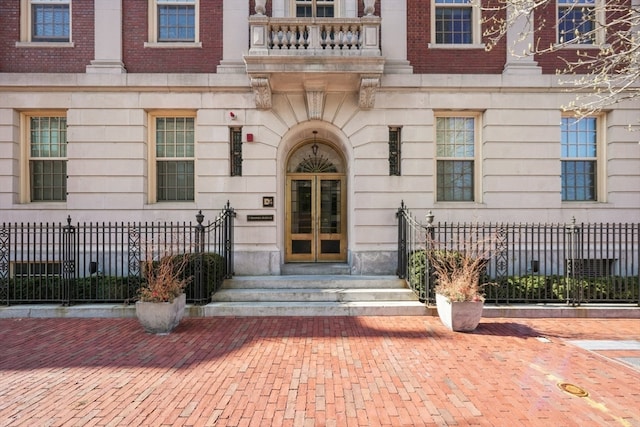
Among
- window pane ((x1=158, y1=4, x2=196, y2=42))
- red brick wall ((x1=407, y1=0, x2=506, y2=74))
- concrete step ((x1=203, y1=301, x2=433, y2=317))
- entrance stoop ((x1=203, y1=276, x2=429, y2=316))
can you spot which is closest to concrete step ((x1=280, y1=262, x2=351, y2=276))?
entrance stoop ((x1=203, y1=276, x2=429, y2=316))

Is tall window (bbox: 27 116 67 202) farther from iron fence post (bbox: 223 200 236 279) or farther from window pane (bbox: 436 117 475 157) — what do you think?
window pane (bbox: 436 117 475 157)

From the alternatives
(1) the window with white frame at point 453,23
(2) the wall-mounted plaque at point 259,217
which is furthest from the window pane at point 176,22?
(1) the window with white frame at point 453,23

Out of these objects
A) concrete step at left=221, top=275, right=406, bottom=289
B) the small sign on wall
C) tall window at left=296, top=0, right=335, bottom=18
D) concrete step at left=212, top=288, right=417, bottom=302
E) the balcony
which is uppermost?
tall window at left=296, top=0, right=335, bottom=18

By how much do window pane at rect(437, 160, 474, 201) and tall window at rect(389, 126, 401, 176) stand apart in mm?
1350

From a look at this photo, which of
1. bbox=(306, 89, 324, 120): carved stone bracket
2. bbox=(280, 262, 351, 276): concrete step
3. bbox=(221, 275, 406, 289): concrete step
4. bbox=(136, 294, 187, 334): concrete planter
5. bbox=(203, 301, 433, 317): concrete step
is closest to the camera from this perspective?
bbox=(136, 294, 187, 334): concrete planter

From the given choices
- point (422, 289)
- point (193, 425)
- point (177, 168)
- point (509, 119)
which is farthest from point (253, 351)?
point (509, 119)

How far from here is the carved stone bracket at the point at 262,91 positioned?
974cm

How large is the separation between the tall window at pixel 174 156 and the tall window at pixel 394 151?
587 centimetres

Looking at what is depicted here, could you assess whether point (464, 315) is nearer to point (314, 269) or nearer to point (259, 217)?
point (314, 269)

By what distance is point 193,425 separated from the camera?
3.77 meters

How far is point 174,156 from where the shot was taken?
10688 millimetres

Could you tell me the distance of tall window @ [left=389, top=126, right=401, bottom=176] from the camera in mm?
10359

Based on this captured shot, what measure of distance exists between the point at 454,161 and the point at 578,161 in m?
3.74

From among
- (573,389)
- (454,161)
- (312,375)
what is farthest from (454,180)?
(312,375)
